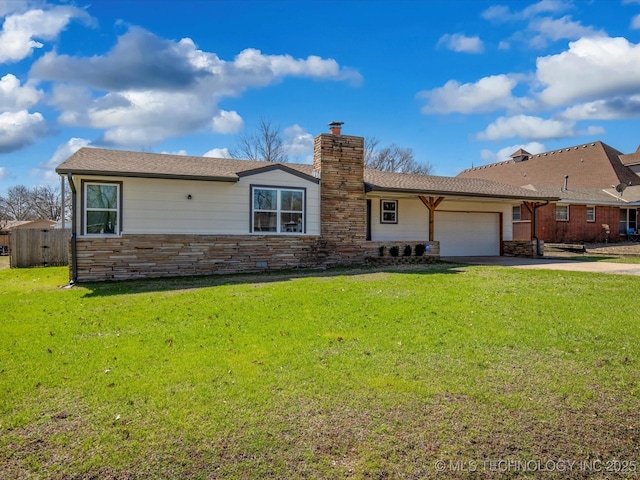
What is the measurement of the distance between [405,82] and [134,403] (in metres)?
18.6

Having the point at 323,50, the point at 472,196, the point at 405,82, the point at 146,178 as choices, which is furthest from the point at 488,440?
the point at 405,82

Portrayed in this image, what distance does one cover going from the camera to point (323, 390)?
3.78 metres

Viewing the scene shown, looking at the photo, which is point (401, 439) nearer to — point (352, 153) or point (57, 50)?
point (352, 153)

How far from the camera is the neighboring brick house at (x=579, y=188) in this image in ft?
77.7

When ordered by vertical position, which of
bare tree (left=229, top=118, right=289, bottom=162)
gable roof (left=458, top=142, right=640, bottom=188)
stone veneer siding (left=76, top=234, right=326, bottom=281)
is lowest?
stone veneer siding (left=76, top=234, right=326, bottom=281)

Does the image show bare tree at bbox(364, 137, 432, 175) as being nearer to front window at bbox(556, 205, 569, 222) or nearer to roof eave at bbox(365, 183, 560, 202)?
front window at bbox(556, 205, 569, 222)

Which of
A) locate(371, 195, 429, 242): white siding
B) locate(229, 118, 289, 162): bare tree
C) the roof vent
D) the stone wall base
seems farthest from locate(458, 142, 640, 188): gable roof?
the stone wall base

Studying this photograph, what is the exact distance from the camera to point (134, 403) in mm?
3527

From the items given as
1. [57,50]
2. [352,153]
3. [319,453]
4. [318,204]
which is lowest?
[319,453]

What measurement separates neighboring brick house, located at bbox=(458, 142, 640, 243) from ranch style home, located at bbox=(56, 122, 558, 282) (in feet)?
25.9

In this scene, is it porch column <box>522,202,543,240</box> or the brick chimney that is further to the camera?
porch column <box>522,202,543,240</box>

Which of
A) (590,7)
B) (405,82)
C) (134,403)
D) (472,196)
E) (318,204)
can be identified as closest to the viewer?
(134,403)

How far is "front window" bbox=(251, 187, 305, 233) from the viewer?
13.5 meters

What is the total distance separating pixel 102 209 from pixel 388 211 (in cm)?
1038
